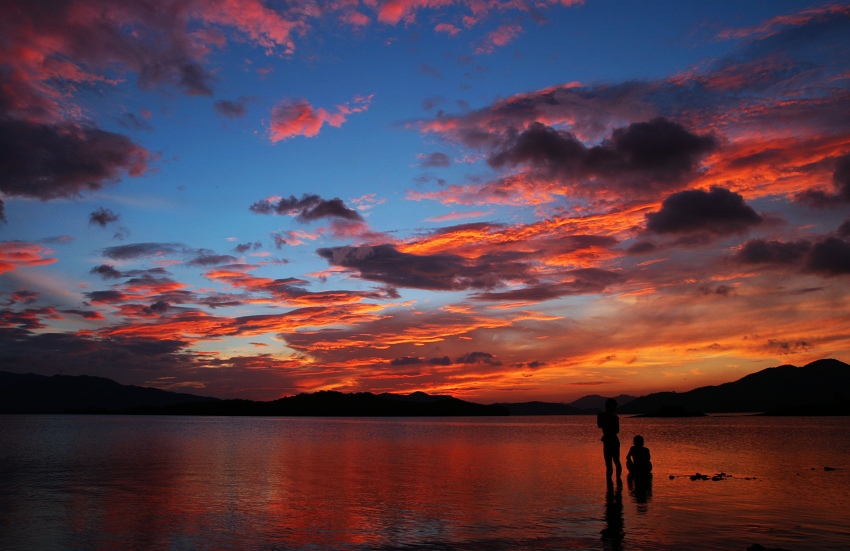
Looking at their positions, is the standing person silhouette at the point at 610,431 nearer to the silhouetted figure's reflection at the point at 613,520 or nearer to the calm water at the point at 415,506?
the silhouetted figure's reflection at the point at 613,520

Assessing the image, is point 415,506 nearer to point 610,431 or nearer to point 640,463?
point 610,431

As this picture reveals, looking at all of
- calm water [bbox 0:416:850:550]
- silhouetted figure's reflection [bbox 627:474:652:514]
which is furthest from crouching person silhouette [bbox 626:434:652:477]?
calm water [bbox 0:416:850:550]

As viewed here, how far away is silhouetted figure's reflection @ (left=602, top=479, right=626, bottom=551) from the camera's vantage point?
48.8ft

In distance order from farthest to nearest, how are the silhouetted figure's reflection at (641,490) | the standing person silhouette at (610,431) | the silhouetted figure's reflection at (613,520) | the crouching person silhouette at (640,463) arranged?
1. the crouching person silhouette at (640,463)
2. the standing person silhouette at (610,431)
3. the silhouetted figure's reflection at (641,490)
4. the silhouetted figure's reflection at (613,520)

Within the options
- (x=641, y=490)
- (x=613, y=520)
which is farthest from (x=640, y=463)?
(x=613, y=520)

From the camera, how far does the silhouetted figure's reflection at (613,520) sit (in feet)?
48.8

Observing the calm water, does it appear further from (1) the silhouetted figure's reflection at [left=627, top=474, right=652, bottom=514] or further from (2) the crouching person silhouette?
(2) the crouching person silhouette

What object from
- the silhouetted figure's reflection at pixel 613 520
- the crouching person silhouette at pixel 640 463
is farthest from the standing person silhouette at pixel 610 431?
the crouching person silhouette at pixel 640 463

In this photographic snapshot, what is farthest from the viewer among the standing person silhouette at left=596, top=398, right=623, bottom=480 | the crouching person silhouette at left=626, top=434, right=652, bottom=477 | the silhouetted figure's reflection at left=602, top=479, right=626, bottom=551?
the crouching person silhouette at left=626, top=434, right=652, bottom=477

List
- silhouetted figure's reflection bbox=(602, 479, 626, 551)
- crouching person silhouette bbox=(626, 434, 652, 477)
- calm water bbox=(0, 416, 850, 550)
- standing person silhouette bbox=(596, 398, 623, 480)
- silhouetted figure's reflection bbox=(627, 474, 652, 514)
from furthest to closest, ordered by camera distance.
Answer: crouching person silhouette bbox=(626, 434, 652, 477) < standing person silhouette bbox=(596, 398, 623, 480) < silhouetted figure's reflection bbox=(627, 474, 652, 514) < calm water bbox=(0, 416, 850, 550) < silhouetted figure's reflection bbox=(602, 479, 626, 551)

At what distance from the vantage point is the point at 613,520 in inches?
708

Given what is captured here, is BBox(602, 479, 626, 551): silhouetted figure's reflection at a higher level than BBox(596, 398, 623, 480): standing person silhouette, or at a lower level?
lower

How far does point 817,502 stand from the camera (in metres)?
21.6

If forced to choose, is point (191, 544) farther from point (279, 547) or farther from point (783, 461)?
point (783, 461)
